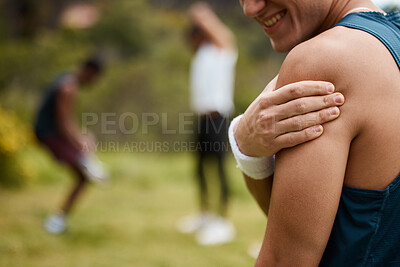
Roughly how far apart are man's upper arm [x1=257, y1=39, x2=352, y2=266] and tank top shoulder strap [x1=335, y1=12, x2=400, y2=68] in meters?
0.12

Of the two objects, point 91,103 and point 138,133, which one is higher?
point 91,103

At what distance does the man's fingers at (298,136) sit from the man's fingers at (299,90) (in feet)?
0.23

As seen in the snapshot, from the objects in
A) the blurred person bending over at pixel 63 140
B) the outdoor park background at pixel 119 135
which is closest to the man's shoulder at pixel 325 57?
the outdoor park background at pixel 119 135

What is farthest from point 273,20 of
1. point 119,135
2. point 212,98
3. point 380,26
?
point 119,135

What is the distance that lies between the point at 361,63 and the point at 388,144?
6.9 inches

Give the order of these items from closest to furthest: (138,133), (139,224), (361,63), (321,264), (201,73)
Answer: (361,63), (321,264), (201,73), (139,224), (138,133)

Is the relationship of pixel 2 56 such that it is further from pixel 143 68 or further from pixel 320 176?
pixel 320 176

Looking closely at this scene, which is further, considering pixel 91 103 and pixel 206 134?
pixel 91 103

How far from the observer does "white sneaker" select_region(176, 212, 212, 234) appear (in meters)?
4.50

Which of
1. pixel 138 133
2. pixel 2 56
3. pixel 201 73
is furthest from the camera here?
pixel 2 56

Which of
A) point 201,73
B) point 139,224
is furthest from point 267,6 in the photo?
point 139,224

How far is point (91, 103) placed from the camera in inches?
398

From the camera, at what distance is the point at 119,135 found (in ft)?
31.1

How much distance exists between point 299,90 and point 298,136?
0.31 ft
